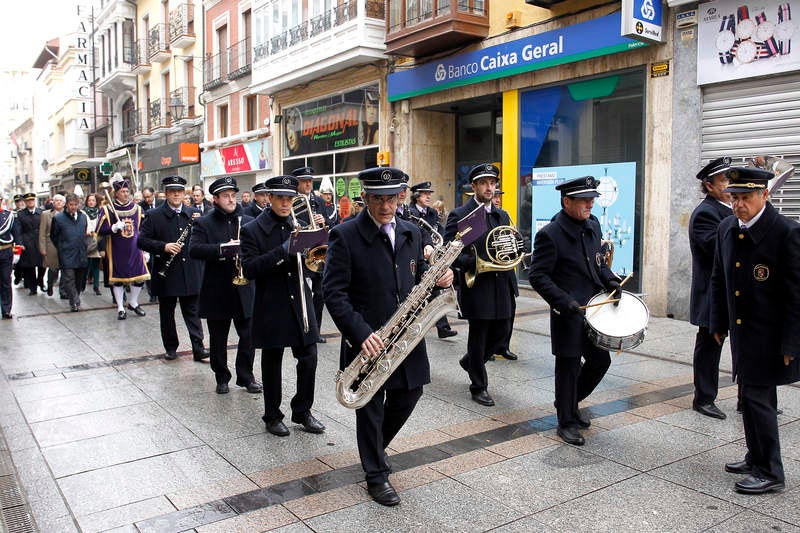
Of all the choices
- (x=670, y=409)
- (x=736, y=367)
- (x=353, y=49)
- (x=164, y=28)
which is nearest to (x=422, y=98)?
(x=353, y=49)

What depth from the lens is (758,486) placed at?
410cm

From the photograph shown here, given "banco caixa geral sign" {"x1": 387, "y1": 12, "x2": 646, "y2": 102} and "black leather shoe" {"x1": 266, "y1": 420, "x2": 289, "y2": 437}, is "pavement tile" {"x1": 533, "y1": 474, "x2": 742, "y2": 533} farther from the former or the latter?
"banco caixa geral sign" {"x1": 387, "y1": 12, "x2": 646, "y2": 102}

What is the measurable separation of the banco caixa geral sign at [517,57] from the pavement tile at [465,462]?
828 centimetres

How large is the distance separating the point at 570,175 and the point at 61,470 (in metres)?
10.2

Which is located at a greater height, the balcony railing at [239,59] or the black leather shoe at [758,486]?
the balcony railing at [239,59]

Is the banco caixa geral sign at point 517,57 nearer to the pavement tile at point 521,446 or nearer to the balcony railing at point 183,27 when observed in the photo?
the pavement tile at point 521,446

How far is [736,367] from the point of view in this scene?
4328 mm

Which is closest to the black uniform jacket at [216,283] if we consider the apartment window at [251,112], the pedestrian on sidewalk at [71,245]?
the pedestrian on sidewalk at [71,245]

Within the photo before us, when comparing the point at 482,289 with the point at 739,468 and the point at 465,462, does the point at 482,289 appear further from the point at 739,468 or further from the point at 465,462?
the point at 739,468

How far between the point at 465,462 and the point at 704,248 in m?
2.72

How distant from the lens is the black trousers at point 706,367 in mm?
5652

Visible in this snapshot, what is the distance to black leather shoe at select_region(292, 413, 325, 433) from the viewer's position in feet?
17.5

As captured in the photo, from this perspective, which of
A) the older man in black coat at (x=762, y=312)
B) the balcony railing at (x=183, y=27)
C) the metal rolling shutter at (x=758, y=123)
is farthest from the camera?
the balcony railing at (x=183, y=27)

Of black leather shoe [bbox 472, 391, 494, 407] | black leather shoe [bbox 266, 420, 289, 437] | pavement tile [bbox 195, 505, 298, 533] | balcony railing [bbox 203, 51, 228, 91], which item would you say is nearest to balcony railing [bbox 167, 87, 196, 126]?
balcony railing [bbox 203, 51, 228, 91]
